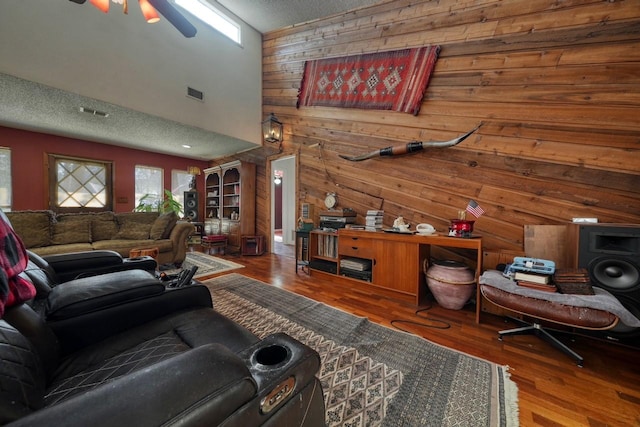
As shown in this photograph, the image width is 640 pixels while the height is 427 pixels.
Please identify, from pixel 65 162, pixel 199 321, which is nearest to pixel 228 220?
pixel 65 162

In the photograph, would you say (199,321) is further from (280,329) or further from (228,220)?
(228,220)

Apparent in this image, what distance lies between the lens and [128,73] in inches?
112

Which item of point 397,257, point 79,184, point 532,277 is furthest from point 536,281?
point 79,184

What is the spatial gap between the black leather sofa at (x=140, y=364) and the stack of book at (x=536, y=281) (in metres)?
1.74

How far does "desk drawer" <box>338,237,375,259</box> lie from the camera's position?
2.55 meters

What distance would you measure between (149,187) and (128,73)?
310 centimetres

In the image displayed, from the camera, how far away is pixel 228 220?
4.82 m

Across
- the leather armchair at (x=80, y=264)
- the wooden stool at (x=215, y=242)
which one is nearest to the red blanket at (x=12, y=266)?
the leather armchair at (x=80, y=264)

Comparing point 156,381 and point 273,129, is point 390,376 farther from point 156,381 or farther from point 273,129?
point 273,129

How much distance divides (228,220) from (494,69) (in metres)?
4.86

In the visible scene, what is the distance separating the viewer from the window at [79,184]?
4.10 m

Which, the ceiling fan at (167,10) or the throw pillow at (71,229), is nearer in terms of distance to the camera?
the ceiling fan at (167,10)

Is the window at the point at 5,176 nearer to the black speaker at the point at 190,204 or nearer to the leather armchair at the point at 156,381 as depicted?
the black speaker at the point at 190,204

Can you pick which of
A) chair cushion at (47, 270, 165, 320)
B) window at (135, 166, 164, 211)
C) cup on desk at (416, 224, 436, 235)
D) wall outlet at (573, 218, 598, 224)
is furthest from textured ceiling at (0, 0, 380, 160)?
wall outlet at (573, 218, 598, 224)
